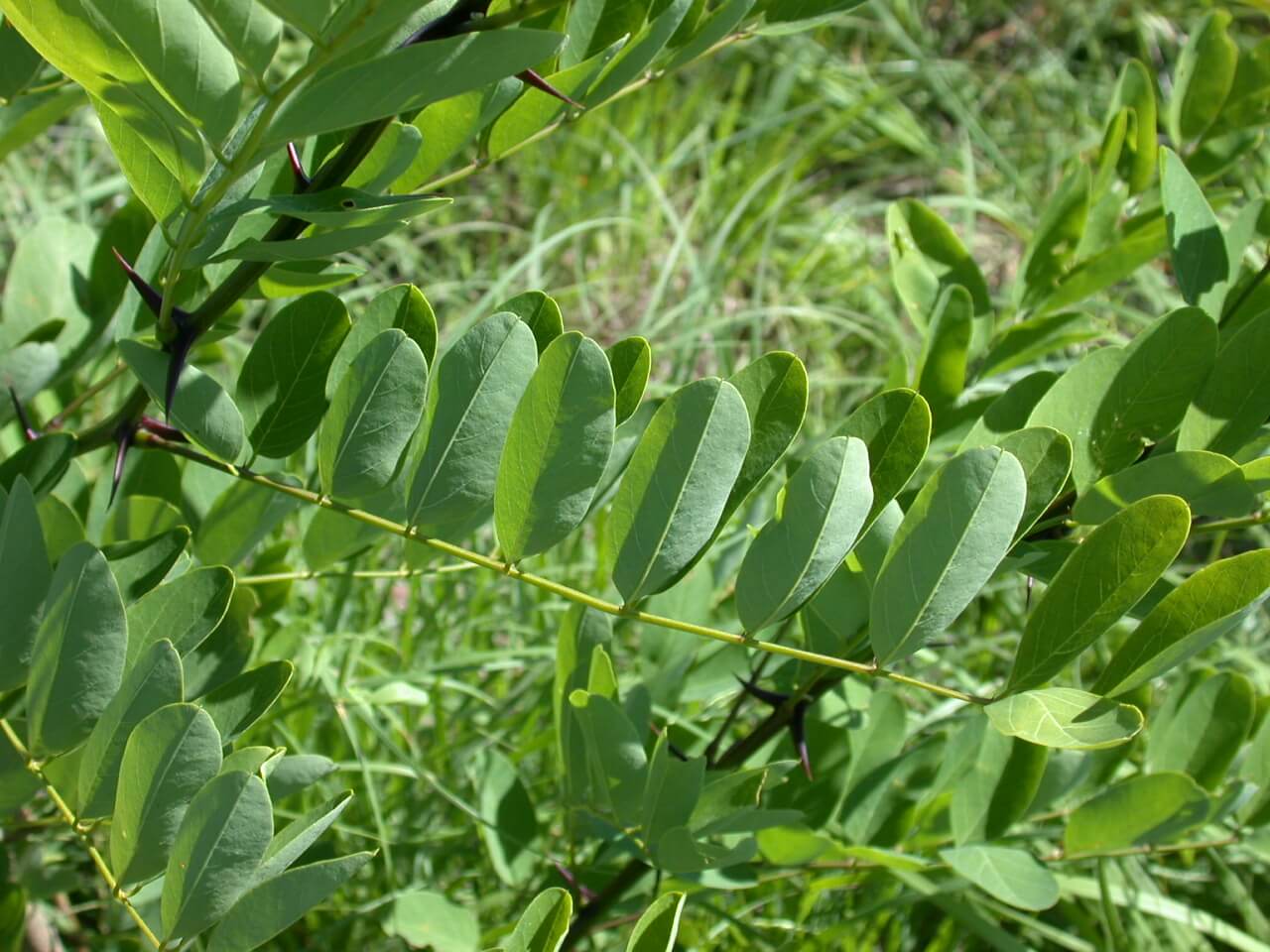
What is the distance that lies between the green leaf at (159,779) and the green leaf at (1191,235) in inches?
23.4

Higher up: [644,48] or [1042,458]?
[644,48]

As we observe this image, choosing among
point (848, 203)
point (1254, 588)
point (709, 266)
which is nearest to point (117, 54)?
point (1254, 588)

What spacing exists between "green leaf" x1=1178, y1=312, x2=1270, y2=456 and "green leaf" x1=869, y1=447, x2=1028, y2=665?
0.18m

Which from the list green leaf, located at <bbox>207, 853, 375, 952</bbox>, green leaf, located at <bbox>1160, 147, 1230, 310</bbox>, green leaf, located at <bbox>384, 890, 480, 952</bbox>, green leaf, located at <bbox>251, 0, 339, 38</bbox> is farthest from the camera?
green leaf, located at <bbox>384, 890, 480, 952</bbox>

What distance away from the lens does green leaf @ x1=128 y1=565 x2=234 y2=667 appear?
2.11 feet

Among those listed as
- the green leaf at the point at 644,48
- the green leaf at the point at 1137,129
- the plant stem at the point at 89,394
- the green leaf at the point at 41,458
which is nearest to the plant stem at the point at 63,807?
the green leaf at the point at 41,458

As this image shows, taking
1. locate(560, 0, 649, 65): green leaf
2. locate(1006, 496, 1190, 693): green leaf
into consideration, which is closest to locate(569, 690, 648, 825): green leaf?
locate(1006, 496, 1190, 693): green leaf

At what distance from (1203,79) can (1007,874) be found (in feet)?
2.01

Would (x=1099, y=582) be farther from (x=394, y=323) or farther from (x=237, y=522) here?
(x=237, y=522)

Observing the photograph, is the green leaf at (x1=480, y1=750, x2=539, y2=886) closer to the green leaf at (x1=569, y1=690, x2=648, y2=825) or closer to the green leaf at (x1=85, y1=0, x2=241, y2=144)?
the green leaf at (x1=569, y1=690, x2=648, y2=825)

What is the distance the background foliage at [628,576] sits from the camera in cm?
59

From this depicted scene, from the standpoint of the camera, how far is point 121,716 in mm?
603

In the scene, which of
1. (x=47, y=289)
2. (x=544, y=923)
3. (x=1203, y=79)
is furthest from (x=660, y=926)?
(x=1203, y=79)

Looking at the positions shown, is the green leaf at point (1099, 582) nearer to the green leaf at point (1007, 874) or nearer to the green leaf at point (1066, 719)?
the green leaf at point (1066, 719)
